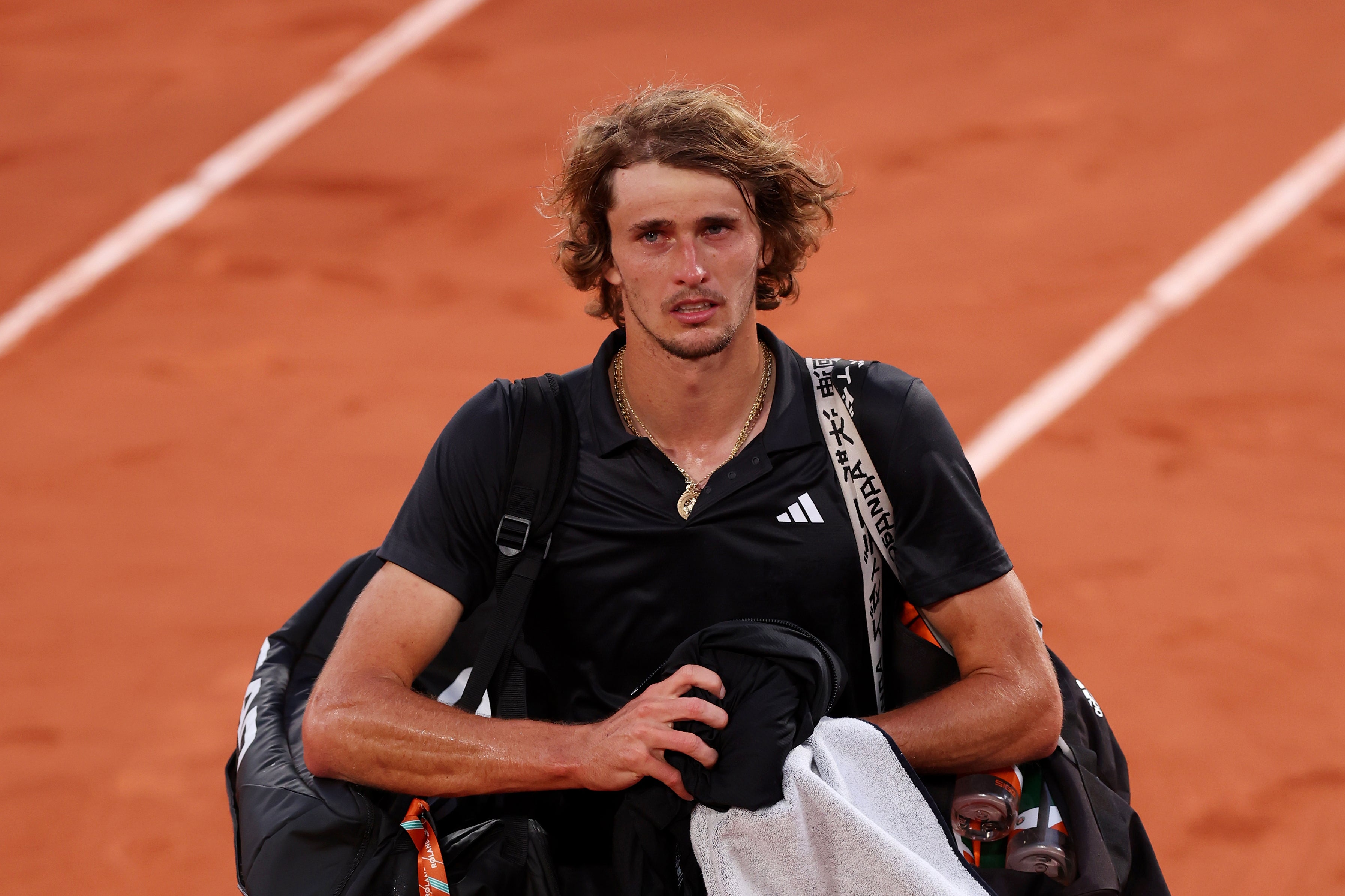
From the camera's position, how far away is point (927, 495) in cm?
326

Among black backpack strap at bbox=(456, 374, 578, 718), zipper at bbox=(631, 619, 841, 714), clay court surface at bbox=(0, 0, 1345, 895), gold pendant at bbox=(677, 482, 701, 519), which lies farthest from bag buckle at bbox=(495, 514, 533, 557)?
clay court surface at bbox=(0, 0, 1345, 895)

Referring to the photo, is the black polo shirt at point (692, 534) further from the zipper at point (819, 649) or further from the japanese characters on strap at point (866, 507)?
the zipper at point (819, 649)

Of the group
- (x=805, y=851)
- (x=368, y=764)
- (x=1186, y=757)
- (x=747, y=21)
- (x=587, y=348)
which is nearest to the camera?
(x=805, y=851)

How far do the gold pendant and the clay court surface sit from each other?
245 cm

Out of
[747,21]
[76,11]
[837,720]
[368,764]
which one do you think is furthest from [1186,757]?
[76,11]

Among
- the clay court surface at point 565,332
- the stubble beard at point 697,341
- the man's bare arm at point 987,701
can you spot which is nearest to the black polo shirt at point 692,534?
the man's bare arm at point 987,701

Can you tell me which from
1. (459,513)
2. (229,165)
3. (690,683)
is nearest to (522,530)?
(459,513)

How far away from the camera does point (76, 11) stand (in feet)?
33.4

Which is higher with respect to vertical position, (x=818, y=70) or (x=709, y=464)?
(x=818, y=70)

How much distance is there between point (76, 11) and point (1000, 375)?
698 centimetres

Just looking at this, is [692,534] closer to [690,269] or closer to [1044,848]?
[690,269]

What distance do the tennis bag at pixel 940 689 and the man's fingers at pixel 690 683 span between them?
0.56 m

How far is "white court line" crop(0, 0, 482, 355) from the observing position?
26.7 feet

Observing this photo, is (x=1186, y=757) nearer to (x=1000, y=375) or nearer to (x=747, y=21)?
(x=1000, y=375)
